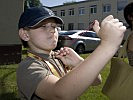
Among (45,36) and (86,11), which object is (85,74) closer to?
(45,36)

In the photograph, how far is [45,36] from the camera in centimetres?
176

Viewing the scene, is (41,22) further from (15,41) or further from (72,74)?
(15,41)

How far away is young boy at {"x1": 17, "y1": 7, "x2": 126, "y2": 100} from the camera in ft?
4.65

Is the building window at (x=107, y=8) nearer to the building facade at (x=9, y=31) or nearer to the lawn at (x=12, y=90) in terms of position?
the building facade at (x=9, y=31)

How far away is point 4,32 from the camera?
9.66 meters

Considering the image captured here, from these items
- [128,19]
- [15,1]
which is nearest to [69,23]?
[15,1]

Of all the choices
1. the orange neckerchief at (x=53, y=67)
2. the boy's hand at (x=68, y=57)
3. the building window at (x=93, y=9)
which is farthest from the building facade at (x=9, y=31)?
the building window at (x=93, y=9)

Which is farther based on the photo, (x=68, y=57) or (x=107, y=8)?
(x=107, y=8)

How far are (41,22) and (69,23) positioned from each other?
165ft

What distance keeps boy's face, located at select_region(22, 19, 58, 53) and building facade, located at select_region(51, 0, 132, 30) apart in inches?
1546

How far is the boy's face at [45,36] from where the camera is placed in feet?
5.77

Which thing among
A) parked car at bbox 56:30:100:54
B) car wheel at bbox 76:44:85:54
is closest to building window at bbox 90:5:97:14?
parked car at bbox 56:30:100:54

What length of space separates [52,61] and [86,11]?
153 feet

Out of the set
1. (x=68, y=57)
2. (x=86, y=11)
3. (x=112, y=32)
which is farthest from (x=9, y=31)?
(x=86, y=11)
